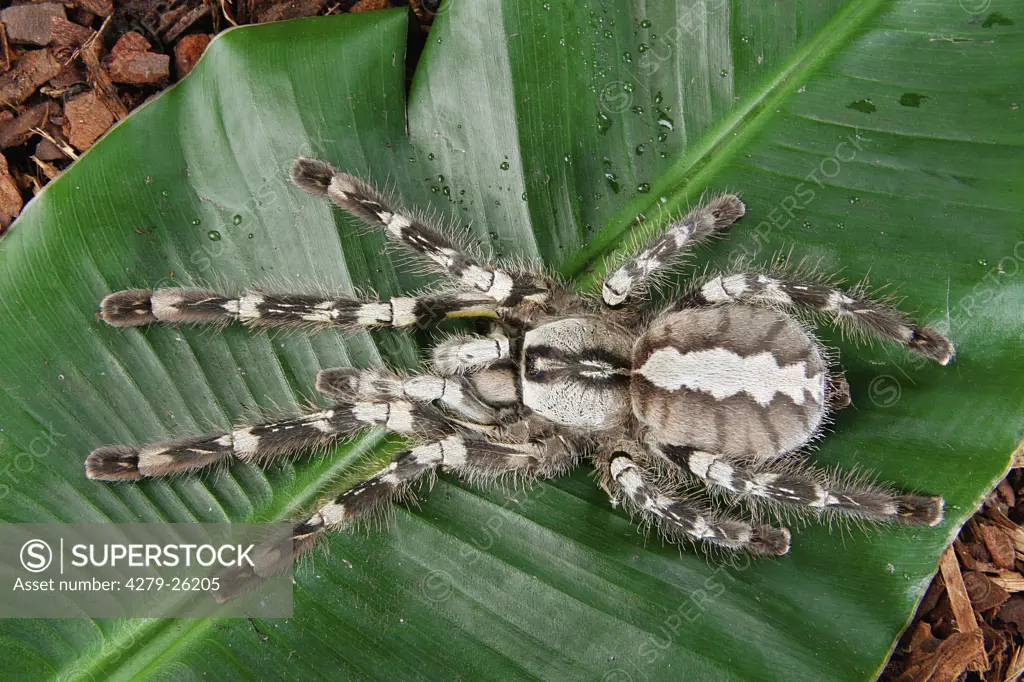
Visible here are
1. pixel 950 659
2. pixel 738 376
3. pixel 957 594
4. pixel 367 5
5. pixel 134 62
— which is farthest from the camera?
pixel 367 5

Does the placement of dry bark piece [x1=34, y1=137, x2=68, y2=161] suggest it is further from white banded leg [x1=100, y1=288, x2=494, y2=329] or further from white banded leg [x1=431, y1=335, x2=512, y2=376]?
white banded leg [x1=431, y1=335, x2=512, y2=376]

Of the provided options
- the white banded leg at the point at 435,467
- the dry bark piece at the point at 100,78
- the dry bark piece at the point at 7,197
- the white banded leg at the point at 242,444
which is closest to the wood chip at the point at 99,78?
the dry bark piece at the point at 100,78

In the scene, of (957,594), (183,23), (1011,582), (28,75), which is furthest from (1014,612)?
(28,75)

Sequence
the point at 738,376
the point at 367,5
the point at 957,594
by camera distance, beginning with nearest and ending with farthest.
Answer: the point at 738,376
the point at 957,594
the point at 367,5

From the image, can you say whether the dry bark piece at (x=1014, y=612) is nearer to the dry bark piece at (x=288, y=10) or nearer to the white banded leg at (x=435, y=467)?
the white banded leg at (x=435, y=467)

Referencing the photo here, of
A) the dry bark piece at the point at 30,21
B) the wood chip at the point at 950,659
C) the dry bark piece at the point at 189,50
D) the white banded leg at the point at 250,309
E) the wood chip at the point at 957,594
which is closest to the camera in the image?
the white banded leg at the point at 250,309

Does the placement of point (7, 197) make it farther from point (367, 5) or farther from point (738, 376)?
point (738, 376)

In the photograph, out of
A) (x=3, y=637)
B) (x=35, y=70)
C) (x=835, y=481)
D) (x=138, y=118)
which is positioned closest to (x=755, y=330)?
(x=835, y=481)
